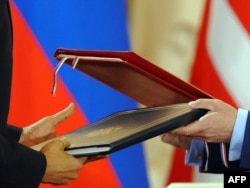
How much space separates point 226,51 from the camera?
5.66 ft

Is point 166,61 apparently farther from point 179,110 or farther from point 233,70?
point 179,110

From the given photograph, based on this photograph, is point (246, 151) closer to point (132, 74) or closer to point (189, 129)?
point (189, 129)

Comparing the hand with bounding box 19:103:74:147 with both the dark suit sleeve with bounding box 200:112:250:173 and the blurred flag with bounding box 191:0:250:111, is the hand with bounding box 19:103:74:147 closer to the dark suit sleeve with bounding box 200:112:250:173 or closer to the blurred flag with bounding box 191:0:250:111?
the dark suit sleeve with bounding box 200:112:250:173

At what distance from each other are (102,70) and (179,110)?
0.16 meters

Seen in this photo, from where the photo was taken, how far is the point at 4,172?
1.05 metres

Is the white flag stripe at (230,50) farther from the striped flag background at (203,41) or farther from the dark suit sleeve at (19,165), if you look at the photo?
the dark suit sleeve at (19,165)

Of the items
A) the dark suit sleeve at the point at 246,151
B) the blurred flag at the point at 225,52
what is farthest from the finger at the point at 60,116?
the blurred flag at the point at 225,52

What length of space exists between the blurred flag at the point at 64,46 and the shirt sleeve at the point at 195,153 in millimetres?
405

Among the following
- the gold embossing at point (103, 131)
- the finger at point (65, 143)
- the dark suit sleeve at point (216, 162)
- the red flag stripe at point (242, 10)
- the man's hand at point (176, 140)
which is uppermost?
the red flag stripe at point (242, 10)

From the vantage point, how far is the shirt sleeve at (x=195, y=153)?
137 cm

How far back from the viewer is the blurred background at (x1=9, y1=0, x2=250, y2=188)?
1.71m

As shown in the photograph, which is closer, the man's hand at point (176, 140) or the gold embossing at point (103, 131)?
the gold embossing at point (103, 131)

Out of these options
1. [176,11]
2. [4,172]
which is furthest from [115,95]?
[4,172]

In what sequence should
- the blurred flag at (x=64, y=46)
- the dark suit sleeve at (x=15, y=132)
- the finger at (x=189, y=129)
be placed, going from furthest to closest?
the blurred flag at (x=64, y=46), the dark suit sleeve at (x=15, y=132), the finger at (x=189, y=129)
